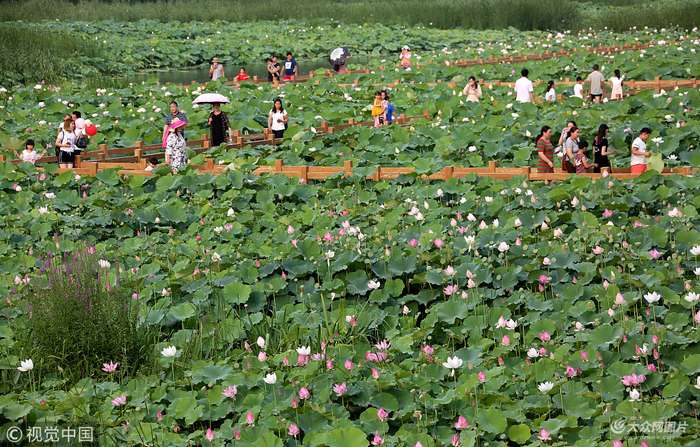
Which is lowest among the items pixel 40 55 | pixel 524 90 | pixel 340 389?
pixel 40 55

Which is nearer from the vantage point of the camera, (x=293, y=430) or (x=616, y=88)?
(x=293, y=430)

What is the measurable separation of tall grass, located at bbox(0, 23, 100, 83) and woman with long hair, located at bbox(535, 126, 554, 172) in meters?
15.2

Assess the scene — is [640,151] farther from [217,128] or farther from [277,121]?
[217,128]

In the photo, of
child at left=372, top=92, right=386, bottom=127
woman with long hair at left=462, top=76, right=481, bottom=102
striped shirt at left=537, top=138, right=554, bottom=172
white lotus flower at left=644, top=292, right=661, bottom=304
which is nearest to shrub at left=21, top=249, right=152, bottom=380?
white lotus flower at left=644, top=292, right=661, bottom=304

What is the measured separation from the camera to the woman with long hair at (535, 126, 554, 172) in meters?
12.8

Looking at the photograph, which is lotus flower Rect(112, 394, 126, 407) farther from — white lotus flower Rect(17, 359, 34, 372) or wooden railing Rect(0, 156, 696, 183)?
wooden railing Rect(0, 156, 696, 183)

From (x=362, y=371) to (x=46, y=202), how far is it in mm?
5629

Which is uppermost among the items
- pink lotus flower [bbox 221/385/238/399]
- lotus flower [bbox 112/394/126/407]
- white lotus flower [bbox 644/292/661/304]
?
white lotus flower [bbox 644/292/661/304]

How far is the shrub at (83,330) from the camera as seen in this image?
25.6 feet

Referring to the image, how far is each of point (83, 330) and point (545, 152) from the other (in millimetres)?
6702

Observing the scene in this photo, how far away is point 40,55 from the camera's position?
2703 cm

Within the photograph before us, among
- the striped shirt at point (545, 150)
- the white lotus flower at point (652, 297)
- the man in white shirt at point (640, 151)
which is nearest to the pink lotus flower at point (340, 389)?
the white lotus flower at point (652, 297)

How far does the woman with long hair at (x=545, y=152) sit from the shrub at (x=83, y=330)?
607 cm

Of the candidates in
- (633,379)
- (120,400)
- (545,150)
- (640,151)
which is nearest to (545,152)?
(545,150)
